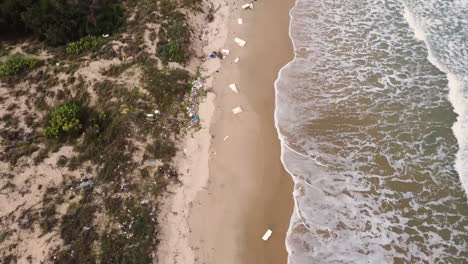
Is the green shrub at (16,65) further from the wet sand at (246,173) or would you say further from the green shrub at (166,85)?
the wet sand at (246,173)

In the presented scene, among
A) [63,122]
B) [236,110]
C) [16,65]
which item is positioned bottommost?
[236,110]

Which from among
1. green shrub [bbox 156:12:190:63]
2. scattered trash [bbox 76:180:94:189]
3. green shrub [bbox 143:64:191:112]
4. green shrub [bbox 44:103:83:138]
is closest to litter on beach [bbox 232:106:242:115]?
green shrub [bbox 143:64:191:112]

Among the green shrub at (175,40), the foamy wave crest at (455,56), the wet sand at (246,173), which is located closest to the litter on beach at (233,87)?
the wet sand at (246,173)

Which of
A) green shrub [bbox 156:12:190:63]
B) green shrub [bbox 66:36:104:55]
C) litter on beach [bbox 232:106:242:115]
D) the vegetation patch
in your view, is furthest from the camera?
green shrub [bbox 156:12:190:63]

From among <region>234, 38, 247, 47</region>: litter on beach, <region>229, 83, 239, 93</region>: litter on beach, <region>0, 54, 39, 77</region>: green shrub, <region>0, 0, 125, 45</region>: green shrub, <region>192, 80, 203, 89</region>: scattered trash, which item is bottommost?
<region>229, 83, 239, 93</region>: litter on beach

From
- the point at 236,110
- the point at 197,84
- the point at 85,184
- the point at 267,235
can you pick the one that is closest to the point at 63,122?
the point at 85,184

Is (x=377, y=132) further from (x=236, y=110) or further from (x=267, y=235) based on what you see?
(x=267, y=235)

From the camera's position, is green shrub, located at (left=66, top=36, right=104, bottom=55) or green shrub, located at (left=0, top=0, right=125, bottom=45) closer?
green shrub, located at (left=0, top=0, right=125, bottom=45)

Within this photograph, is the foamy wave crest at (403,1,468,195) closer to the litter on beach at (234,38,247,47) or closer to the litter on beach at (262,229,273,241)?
the litter on beach at (262,229,273,241)
